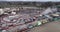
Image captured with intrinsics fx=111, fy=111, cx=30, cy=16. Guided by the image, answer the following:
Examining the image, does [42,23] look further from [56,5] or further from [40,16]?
[56,5]

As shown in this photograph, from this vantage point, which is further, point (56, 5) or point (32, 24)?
point (56, 5)

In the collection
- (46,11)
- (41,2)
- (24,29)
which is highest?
(41,2)

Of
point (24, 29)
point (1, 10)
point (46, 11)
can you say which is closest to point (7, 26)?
point (24, 29)

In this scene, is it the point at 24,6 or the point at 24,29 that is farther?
the point at 24,6

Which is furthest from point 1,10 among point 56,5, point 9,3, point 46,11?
point 56,5

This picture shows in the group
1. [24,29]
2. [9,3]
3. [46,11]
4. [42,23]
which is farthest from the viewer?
[9,3]

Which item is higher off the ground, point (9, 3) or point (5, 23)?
point (9, 3)

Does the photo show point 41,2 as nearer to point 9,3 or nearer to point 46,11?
point 46,11

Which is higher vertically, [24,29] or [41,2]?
[41,2]

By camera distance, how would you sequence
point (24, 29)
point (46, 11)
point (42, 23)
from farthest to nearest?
1. point (46, 11)
2. point (42, 23)
3. point (24, 29)
